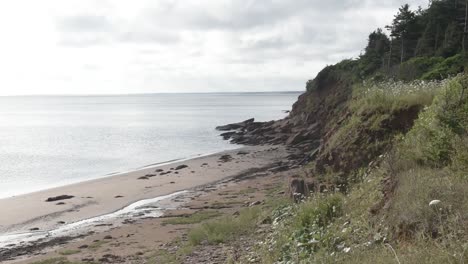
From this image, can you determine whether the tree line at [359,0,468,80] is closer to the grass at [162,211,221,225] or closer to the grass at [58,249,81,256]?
the grass at [162,211,221,225]

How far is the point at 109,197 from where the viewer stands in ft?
84.6

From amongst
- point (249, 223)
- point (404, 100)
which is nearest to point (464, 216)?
point (404, 100)

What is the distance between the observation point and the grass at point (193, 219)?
1734cm

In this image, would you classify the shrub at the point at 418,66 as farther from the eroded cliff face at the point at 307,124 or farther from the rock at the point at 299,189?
the rock at the point at 299,189

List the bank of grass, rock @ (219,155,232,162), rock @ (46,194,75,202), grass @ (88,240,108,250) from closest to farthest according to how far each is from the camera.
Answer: the bank of grass
grass @ (88,240,108,250)
rock @ (46,194,75,202)
rock @ (219,155,232,162)

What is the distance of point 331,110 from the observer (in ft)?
137

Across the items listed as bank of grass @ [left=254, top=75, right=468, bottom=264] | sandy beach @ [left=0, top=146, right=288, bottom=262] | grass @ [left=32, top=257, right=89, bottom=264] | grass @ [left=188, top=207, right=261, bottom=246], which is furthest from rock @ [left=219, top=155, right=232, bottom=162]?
bank of grass @ [left=254, top=75, right=468, bottom=264]

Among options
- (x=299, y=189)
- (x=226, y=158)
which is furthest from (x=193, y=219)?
(x=226, y=158)

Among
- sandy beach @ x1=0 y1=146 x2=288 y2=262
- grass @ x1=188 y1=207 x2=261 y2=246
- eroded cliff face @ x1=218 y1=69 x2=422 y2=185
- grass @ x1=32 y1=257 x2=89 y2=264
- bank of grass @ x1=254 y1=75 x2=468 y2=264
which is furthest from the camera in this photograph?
sandy beach @ x1=0 y1=146 x2=288 y2=262

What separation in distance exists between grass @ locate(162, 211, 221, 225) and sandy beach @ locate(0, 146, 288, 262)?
1.05m

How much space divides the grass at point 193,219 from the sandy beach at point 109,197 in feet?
3.44

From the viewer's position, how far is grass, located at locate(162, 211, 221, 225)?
1734 centimetres

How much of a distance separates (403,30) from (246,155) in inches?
951

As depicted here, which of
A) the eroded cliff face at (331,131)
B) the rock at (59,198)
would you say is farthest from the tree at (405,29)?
the rock at (59,198)
